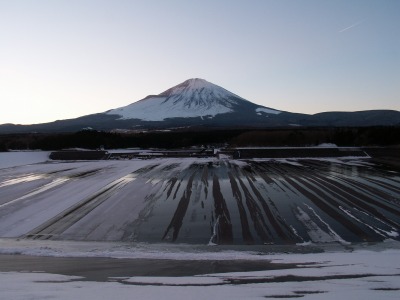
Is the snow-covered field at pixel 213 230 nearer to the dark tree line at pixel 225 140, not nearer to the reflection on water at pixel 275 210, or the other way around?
the reflection on water at pixel 275 210

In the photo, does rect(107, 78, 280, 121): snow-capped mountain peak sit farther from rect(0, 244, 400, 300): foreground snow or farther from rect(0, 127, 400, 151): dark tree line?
rect(0, 244, 400, 300): foreground snow

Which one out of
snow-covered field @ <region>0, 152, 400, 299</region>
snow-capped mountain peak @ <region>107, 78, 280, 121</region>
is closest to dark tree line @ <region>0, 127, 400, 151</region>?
snow-covered field @ <region>0, 152, 400, 299</region>

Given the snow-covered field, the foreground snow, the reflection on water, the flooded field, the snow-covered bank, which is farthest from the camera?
the snow-covered bank

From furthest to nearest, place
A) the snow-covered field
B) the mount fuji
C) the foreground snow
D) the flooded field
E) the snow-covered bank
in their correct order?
the mount fuji, the snow-covered bank, the flooded field, the snow-covered field, the foreground snow

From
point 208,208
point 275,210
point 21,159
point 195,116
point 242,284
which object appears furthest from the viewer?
point 195,116

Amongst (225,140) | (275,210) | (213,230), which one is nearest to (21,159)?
(275,210)

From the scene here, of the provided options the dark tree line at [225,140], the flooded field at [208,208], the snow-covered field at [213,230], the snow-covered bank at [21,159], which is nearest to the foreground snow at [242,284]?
the snow-covered field at [213,230]

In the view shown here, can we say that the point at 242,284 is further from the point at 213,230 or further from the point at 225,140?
the point at 225,140
